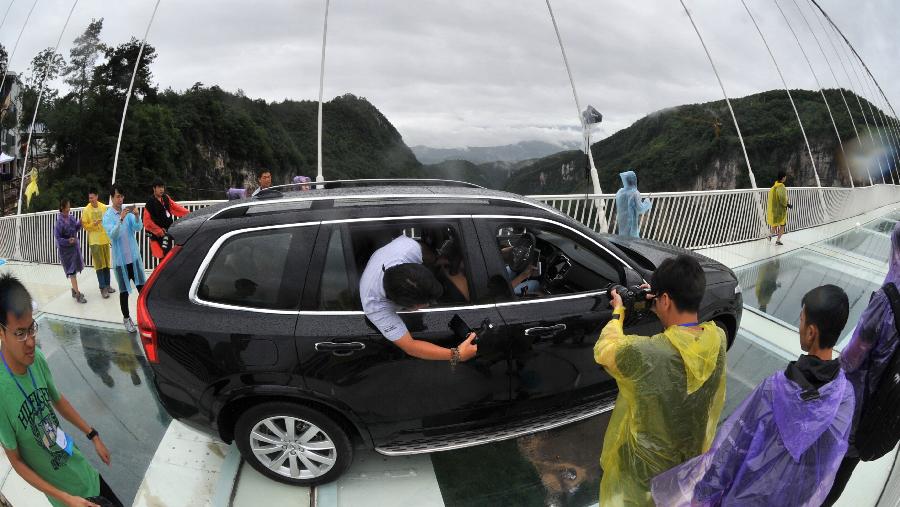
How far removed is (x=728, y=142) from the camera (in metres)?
80.1

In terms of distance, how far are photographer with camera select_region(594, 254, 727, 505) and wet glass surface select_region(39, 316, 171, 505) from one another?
9.04 ft

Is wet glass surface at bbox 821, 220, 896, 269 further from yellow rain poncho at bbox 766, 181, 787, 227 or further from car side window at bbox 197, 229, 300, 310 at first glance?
car side window at bbox 197, 229, 300, 310

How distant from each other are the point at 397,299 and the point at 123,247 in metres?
4.35

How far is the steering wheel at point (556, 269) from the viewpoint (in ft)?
12.6

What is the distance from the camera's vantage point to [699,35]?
13.8 m

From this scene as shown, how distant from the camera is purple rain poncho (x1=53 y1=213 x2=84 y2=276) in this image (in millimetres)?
6414

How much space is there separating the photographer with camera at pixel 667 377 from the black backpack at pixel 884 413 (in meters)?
0.69

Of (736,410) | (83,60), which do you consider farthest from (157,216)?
(83,60)

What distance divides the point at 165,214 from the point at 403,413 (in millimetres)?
4393

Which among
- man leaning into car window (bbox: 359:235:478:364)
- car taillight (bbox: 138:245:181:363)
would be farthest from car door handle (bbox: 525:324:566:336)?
car taillight (bbox: 138:245:181:363)

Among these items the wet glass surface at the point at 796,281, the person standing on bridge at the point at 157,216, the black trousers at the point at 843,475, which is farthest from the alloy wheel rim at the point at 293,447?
the wet glass surface at the point at 796,281

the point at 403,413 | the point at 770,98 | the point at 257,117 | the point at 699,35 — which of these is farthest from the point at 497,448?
the point at 770,98

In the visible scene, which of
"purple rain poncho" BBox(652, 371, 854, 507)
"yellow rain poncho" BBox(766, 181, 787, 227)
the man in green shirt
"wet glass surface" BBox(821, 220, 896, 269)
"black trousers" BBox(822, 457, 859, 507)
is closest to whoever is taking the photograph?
"purple rain poncho" BBox(652, 371, 854, 507)

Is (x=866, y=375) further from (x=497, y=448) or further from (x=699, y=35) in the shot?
(x=699, y=35)
